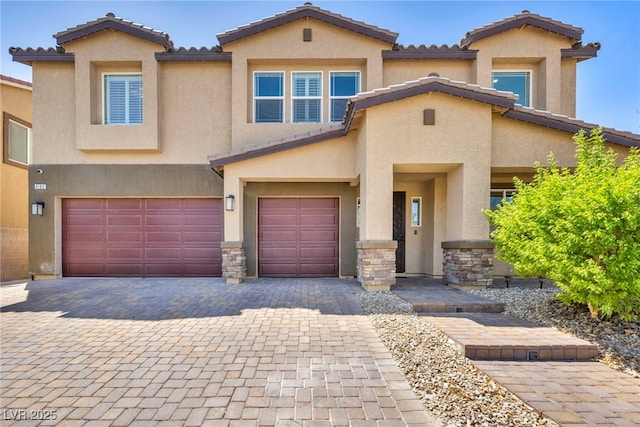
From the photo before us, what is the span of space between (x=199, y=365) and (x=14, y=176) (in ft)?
39.1

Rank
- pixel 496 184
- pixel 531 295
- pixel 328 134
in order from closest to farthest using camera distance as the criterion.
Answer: pixel 531 295, pixel 328 134, pixel 496 184

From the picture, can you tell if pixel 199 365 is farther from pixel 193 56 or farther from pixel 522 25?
pixel 522 25

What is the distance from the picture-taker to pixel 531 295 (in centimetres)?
668

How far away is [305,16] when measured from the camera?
31.1ft

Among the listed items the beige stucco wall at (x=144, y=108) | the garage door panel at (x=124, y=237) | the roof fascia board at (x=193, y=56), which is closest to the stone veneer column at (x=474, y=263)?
the beige stucco wall at (x=144, y=108)

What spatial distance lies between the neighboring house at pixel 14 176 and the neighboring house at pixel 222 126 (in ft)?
5.02

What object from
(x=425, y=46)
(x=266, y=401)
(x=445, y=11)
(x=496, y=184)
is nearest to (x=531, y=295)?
(x=496, y=184)

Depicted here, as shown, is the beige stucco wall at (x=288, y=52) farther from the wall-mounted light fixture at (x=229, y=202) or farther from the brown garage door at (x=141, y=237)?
the brown garage door at (x=141, y=237)

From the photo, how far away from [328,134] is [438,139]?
9.54 feet

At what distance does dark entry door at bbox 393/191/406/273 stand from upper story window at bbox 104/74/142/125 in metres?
9.01

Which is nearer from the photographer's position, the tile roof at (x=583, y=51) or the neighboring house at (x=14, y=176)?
the tile roof at (x=583, y=51)

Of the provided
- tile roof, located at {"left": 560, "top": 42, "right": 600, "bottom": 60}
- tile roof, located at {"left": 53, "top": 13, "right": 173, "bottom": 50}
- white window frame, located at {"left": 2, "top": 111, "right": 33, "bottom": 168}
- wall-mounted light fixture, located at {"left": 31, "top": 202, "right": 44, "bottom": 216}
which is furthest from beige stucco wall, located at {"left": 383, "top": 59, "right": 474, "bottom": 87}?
white window frame, located at {"left": 2, "top": 111, "right": 33, "bottom": 168}

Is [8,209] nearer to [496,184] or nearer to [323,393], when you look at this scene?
[323,393]

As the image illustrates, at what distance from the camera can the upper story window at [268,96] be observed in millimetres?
9930
